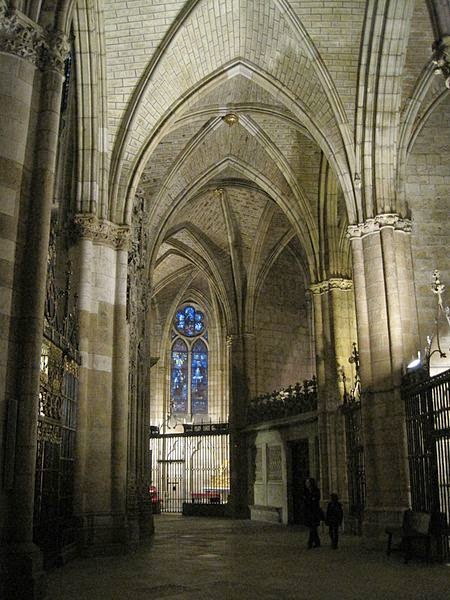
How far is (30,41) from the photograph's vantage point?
24.8 feet

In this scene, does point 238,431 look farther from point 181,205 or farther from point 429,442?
point 429,442

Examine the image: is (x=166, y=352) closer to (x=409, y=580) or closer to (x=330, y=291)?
(x=330, y=291)

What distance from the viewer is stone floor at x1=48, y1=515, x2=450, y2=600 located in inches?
275

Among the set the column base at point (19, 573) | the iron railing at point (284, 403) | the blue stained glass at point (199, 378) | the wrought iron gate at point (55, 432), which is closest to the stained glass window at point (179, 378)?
the blue stained glass at point (199, 378)

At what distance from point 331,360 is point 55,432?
10077mm

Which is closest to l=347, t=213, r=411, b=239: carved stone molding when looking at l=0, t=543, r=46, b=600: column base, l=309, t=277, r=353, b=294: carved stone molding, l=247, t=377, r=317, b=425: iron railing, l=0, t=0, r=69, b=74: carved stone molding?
l=309, t=277, r=353, b=294: carved stone molding

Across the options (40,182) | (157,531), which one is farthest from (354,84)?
(157,531)

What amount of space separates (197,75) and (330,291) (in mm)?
7087

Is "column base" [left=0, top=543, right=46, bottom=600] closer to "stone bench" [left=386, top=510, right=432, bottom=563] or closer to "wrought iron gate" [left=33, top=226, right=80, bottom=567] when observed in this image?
"wrought iron gate" [left=33, top=226, right=80, bottom=567]

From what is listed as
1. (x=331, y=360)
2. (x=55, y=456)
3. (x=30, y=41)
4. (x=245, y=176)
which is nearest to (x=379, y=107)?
(x=331, y=360)

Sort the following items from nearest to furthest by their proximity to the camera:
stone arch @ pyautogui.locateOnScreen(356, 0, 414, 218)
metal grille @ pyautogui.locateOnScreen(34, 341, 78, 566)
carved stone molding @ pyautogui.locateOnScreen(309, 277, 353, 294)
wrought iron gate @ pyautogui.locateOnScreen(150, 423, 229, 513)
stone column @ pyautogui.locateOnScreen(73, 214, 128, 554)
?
metal grille @ pyautogui.locateOnScreen(34, 341, 78, 566), stone column @ pyautogui.locateOnScreen(73, 214, 128, 554), stone arch @ pyautogui.locateOnScreen(356, 0, 414, 218), carved stone molding @ pyautogui.locateOnScreen(309, 277, 353, 294), wrought iron gate @ pyautogui.locateOnScreen(150, 423, 229, 513)

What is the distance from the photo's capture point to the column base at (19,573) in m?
6.37

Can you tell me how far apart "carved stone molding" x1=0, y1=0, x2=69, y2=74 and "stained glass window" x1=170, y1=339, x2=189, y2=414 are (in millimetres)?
25402

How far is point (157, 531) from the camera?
1692cm
